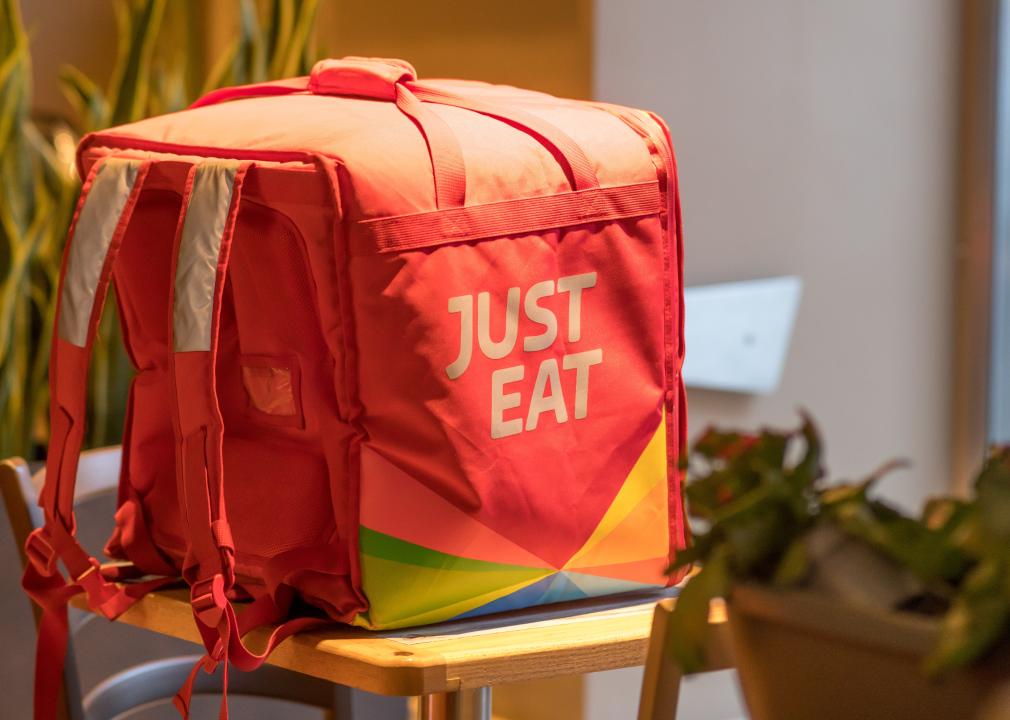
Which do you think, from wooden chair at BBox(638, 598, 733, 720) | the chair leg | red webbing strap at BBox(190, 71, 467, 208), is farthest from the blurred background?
wooden chair at BBox(638, 598, 733, 720)

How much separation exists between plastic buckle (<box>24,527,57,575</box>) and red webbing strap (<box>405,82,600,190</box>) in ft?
1.40

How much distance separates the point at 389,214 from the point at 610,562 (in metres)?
0.32

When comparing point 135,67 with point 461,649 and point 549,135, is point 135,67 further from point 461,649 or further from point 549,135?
point 461,649

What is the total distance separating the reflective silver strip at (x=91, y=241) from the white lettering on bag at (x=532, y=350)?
26 cm

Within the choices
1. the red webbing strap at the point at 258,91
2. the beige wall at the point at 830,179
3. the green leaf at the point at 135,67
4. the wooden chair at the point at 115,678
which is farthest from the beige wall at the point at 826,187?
the red webbing strap at the point at 258,91

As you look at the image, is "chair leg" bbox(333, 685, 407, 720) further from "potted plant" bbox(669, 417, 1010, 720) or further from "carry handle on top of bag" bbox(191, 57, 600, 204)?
"potted plant" bbox(669, 417, 1010, 720)

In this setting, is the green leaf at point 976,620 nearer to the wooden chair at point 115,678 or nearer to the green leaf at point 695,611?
the green leaf at point 695,611

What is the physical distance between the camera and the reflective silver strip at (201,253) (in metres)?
0.98

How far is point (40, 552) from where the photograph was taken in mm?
1098

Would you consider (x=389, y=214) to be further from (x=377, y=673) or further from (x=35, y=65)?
(x=35, y=65)

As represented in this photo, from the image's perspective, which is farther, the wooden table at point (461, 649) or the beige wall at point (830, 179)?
the beige wall at point (830, 179)

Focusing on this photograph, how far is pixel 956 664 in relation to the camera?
422 mm

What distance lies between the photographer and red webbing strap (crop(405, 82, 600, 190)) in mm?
1052

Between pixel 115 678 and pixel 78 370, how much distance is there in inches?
15.0
